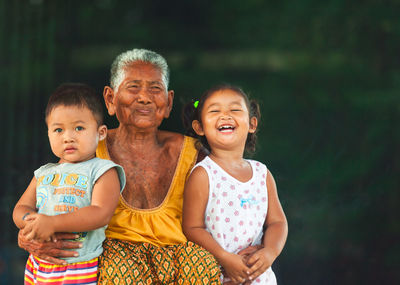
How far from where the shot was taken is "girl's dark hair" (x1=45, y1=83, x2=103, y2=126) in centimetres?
278

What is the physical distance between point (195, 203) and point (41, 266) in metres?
0.84

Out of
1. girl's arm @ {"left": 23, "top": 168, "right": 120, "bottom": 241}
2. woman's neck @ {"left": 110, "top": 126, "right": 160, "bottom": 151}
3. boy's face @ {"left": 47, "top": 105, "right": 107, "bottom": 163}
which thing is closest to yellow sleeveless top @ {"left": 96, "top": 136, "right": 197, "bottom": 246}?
woman's neck @ {"left": 110, "top": 126, "right": 160, "bottom": 151}

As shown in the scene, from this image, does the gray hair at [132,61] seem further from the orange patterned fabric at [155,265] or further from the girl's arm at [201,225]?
the orange patterned fabric at [155,265]

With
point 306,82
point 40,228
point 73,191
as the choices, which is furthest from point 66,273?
point 306,82

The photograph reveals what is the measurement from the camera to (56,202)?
269 cm

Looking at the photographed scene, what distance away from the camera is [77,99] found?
9.12 feet

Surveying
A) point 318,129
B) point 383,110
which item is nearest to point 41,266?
point 318,129

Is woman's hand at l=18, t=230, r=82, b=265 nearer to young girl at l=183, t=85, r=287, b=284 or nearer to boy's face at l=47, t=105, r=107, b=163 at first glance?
boy's face at l=47, t=105, r=107, b=163

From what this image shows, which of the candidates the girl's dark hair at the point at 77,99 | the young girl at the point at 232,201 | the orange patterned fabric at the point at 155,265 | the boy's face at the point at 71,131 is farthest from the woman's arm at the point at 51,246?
the young girl at the point at 232,201

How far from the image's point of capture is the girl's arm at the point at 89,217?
255cm

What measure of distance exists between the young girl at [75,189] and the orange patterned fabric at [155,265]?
9 cm

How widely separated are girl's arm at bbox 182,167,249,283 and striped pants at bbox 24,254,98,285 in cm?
54

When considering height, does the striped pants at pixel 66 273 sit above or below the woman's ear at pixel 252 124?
below

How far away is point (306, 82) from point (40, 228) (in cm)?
264
